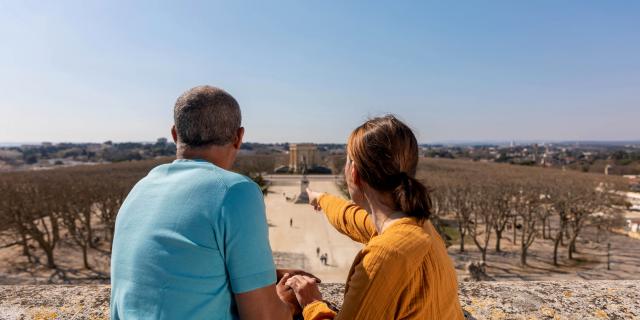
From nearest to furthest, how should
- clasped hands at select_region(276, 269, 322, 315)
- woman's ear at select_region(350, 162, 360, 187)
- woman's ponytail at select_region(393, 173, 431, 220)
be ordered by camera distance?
woman's ponytail at select_region(393, 173, 431, 220) < woman's ear at select_region(350, 162, 360, 187) < clasped hands at select_region(276, 269, 322, 315)

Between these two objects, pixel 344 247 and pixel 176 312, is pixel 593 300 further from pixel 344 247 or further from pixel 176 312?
pixel 344 247

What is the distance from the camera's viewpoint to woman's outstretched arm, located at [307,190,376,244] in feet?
7.54

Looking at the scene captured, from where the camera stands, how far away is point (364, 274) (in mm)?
1393

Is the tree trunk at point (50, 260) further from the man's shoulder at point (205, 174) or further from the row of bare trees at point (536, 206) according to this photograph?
the man's shoulder at point (205, 174)

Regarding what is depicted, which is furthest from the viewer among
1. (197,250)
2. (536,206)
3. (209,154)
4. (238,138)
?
(536,206)

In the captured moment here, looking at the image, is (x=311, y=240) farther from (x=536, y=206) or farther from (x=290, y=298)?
(x=290, y=298)

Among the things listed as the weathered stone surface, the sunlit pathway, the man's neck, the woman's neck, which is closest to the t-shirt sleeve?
the man's neck

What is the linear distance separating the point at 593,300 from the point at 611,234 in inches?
1309

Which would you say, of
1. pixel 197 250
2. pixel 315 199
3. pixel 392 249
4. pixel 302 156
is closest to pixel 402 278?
pixel 392 249

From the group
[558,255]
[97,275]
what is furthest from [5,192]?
[558,255]

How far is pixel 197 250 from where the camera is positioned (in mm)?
1356

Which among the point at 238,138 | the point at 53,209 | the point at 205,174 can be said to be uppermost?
the point at 238,138

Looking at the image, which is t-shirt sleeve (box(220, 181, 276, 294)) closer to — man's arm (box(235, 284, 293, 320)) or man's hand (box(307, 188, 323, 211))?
man's arm (box(235, 284, 293, 320))

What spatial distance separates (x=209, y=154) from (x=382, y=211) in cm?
81
